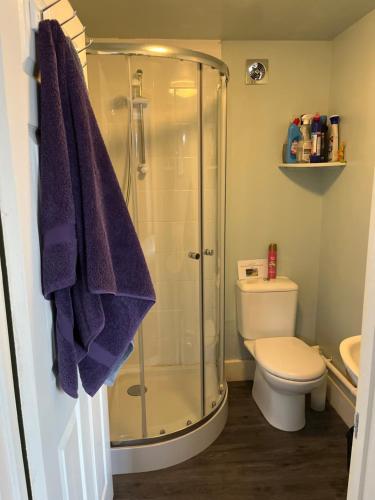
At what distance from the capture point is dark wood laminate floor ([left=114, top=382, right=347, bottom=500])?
1803mm

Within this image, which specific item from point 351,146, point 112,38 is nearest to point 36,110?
point 112,38

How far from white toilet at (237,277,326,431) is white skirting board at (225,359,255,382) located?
23cm

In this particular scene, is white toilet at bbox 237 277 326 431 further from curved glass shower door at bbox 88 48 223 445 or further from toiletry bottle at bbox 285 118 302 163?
toiletry bottle at bbox 285 118 302 163

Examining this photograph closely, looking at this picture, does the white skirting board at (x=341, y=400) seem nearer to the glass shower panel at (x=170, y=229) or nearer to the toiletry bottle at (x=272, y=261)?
the toiletry bottle at (x=272, y=261)

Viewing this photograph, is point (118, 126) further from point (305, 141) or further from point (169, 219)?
point (305, 141)

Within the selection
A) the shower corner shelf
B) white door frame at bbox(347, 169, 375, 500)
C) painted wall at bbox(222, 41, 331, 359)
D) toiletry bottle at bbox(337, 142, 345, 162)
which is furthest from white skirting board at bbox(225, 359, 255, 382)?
white door frame at bbox(347, 169, 375, 500)

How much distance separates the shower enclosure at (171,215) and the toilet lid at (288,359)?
0.98ft

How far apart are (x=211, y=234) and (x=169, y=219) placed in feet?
0.95

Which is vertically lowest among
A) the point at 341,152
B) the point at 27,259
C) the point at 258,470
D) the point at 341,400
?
the point at 258,470

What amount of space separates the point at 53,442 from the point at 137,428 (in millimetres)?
1202

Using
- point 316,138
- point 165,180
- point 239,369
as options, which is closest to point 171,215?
point 165,180

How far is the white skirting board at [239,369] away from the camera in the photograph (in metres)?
2.76

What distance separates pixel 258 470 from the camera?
6.38 feet

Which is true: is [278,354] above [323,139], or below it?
below
